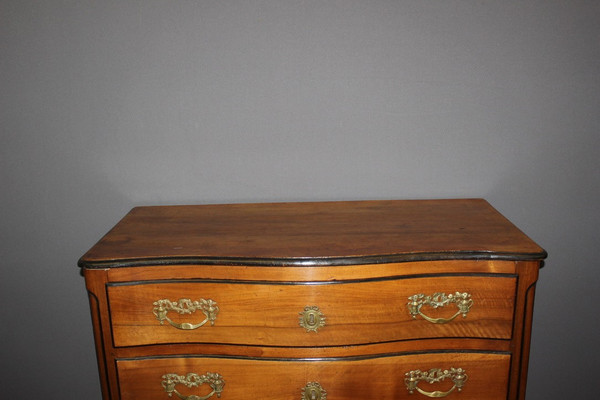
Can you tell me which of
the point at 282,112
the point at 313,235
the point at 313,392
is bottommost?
the point at 313,392

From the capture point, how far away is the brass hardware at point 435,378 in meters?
1.26

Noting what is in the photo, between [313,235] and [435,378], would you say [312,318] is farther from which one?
[435,378]

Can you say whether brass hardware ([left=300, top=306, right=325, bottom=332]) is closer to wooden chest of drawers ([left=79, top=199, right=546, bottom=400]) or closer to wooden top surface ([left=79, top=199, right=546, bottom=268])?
wooden chest of drawers ([left=79, top=199, right=546, bottom=400])

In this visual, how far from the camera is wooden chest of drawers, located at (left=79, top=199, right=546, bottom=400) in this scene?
1184 millimetres

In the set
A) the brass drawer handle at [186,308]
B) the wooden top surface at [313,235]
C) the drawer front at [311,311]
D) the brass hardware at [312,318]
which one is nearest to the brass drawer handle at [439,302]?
the drawer front at [311,311]

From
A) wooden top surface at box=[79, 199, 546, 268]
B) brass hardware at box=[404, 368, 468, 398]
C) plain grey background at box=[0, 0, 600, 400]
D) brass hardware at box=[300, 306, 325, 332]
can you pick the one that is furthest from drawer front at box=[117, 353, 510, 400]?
plain grey background at box=[0, 0, 600, 400]

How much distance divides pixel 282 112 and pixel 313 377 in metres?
0.89

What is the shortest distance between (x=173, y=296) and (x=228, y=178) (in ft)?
1.88

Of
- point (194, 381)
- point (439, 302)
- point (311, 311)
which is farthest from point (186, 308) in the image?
point (439, 302)

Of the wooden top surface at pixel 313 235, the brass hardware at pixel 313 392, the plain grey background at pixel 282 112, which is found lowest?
the brass hardware at pixel 313 392

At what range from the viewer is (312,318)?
3.94ft

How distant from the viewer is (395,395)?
4.14ft

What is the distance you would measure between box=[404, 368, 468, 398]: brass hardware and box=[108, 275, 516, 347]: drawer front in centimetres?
11

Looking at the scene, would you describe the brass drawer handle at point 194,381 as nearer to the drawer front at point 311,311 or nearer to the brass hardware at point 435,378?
the drawer front at point 311,311
